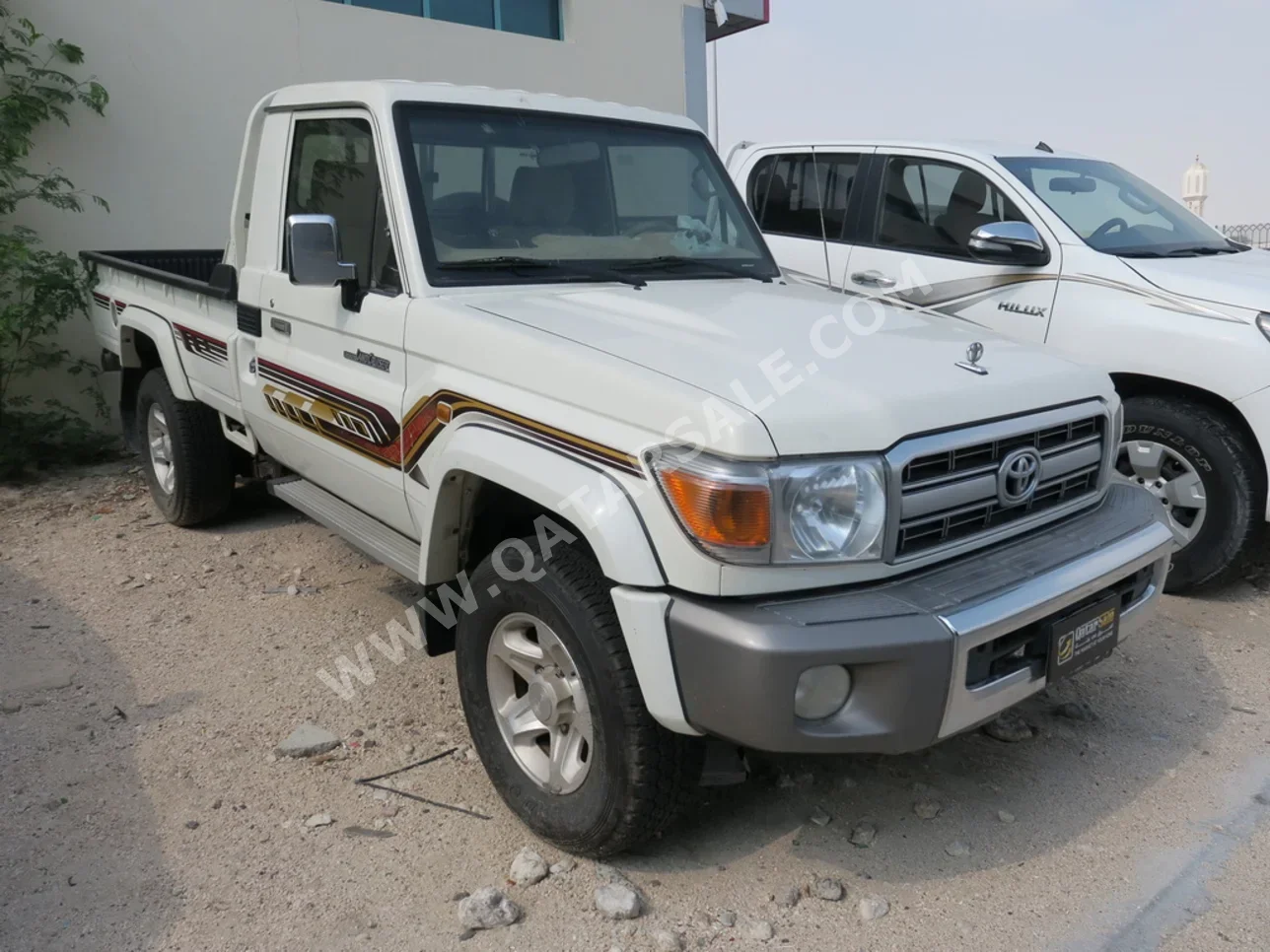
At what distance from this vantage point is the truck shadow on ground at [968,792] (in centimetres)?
277

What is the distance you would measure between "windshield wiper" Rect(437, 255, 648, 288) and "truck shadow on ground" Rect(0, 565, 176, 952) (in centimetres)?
188

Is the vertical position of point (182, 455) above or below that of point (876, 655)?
below

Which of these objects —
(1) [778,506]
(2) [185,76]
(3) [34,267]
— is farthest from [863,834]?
(2) [185,76]

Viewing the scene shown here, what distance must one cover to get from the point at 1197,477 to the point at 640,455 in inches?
124

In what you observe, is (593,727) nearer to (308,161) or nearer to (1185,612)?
(308,161)

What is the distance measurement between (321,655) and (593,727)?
1.89 meters

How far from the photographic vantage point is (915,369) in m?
2.60

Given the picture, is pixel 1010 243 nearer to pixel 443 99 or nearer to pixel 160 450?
pixel 443 99

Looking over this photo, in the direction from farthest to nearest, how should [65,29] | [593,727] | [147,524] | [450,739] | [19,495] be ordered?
1. [65,29]
2. [19,495]
3. [147,524]
4. [450,739]
5. [593,727]

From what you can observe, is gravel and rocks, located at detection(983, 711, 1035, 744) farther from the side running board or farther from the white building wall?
the white building wall

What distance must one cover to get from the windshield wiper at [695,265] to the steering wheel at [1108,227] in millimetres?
2005

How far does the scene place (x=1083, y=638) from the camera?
2.56 m

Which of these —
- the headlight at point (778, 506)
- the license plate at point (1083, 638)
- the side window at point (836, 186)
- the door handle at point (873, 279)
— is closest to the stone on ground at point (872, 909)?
the license plate at point (1083, 638)

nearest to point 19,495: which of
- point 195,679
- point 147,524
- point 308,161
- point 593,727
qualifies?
point 147,524
